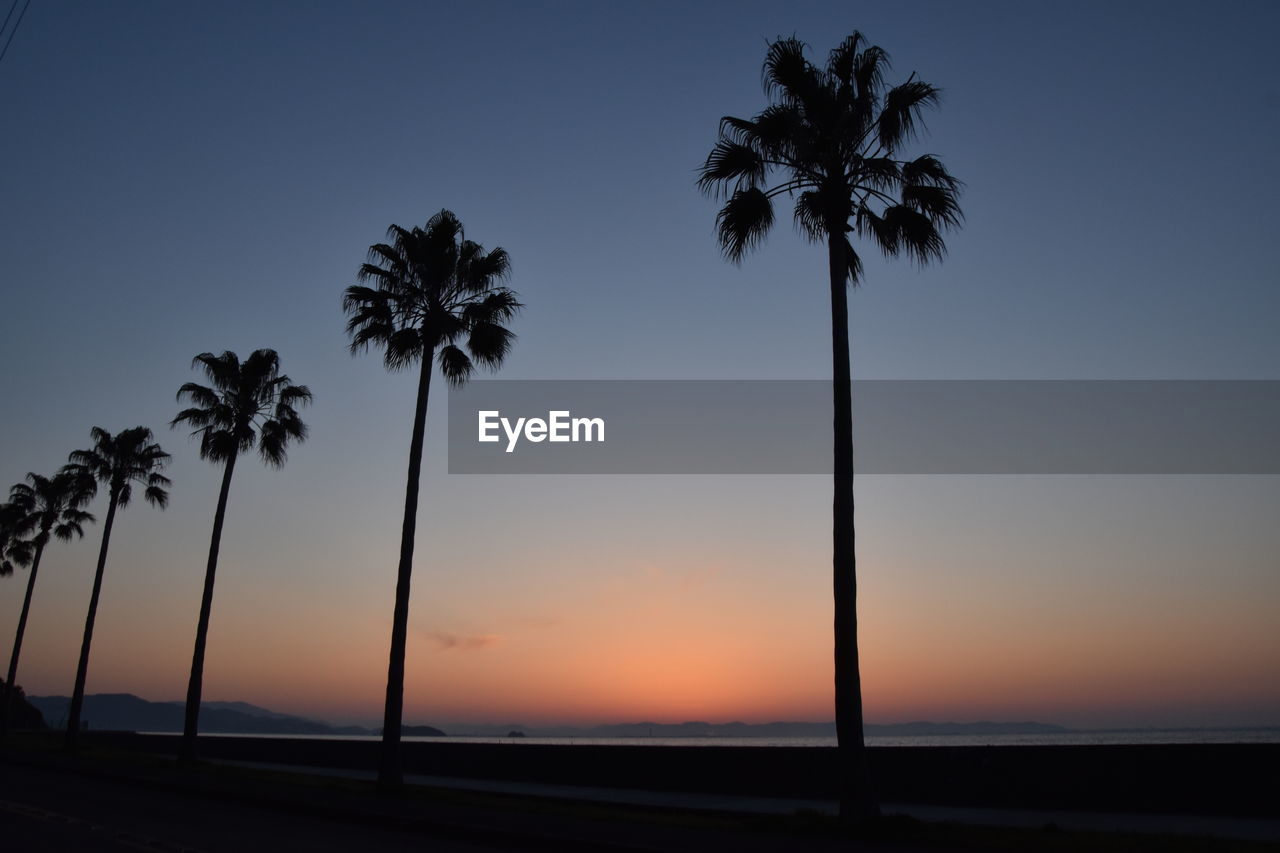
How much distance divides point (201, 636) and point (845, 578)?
27344 millimetres

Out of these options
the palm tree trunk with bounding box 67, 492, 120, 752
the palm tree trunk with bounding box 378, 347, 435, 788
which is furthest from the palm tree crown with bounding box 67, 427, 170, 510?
the palm tree trunk with bounding box 378, 347, 435, 788

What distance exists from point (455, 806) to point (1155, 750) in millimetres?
13018

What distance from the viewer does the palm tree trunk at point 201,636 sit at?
3379cm

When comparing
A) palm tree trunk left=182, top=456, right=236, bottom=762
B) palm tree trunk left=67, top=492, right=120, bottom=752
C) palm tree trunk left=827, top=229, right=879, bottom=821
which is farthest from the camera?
palm tree trunk left=67, top=492, right=120, bottom=752

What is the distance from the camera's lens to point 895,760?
20812 millimetres

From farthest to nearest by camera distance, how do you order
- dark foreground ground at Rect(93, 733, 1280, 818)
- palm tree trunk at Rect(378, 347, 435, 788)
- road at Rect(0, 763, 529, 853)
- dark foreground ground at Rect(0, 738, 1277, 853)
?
palm tree trunk at Rect(378, 347, 435, 788), dark foreground ground at Rect(93, 733, 1280, 818), road at Rect(0, 763, 529, 853), dark foreground ground at Rect(0, 738, 1277, 853)

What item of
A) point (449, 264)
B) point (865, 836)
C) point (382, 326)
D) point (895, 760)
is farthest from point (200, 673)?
point (865, 836)

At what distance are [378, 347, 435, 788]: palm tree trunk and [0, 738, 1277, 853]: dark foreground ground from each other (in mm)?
797

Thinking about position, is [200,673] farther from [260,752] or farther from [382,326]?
[382,326]

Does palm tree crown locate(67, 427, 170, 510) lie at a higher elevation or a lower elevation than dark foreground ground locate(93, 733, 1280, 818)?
higher

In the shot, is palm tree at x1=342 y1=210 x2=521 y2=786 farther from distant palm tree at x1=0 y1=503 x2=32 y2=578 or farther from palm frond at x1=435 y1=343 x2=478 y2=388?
distant palm tree at x1=0 y1=503 x2=32 y2=578

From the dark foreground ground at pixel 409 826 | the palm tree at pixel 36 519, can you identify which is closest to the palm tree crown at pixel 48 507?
the palm tree at pixel 36 519

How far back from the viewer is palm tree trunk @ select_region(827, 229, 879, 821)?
15.2 meters

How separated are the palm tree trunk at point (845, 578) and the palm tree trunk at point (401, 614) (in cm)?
1210
